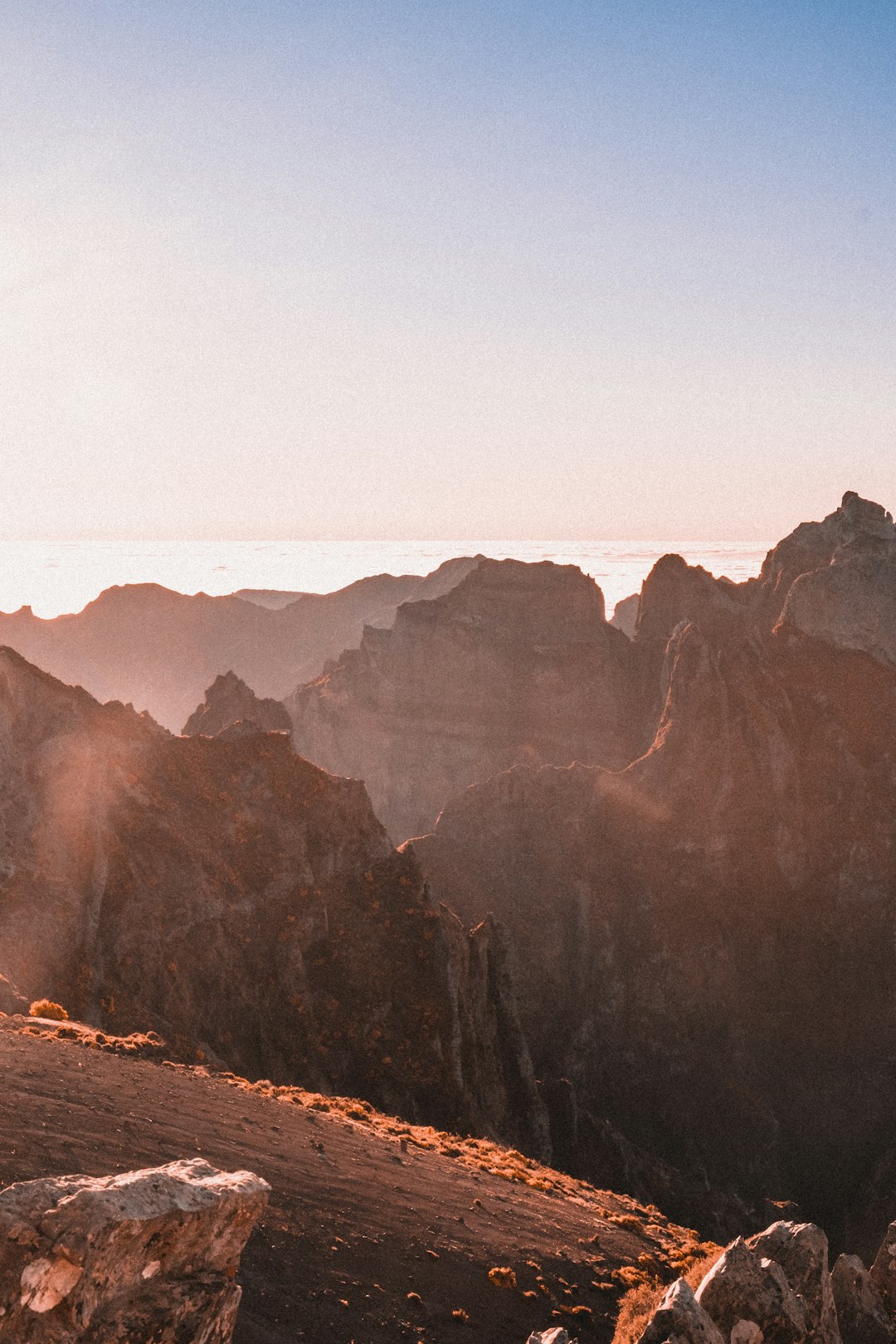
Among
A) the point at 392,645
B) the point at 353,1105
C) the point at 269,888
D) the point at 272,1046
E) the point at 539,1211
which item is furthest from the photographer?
the point at 392,645

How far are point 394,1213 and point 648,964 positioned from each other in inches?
2515

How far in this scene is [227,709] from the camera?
105875 millimetres


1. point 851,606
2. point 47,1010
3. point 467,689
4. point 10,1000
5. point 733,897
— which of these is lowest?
point 733,897

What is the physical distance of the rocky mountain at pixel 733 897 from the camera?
79500 millimetres

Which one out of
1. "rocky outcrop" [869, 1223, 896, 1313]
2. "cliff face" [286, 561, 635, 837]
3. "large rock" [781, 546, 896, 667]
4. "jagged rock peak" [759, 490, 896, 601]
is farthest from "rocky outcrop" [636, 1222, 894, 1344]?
"cliff face" [286, 561, 635, 837]

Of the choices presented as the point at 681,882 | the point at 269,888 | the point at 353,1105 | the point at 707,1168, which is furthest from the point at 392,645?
the point at 353,1105

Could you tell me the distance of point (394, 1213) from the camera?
89.2ft

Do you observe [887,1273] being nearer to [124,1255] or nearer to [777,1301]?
[777,1301]

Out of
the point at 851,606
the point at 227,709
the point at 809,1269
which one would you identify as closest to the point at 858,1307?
the point at 809,1269

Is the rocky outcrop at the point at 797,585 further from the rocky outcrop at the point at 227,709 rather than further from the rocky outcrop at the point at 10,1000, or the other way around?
the rocky outcrop at the point at 10,1000

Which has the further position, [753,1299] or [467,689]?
[467,689]

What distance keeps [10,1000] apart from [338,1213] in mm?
16237

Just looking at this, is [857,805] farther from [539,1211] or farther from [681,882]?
→ [539,1211]

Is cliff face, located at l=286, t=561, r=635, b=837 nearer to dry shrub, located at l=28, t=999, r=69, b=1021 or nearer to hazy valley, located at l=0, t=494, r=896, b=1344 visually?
hazy valley, located at l=0, t=494, r=896, b=1344
